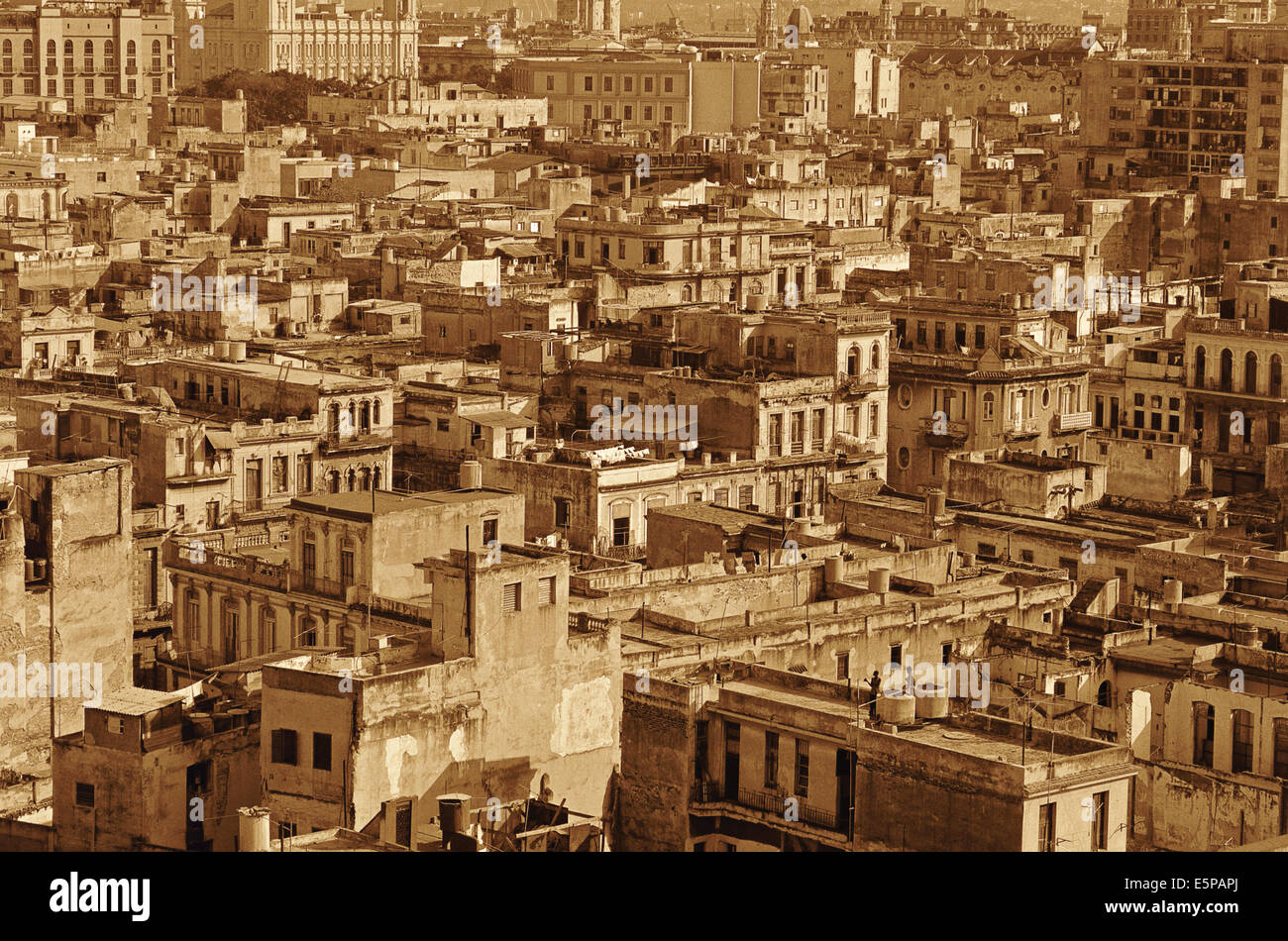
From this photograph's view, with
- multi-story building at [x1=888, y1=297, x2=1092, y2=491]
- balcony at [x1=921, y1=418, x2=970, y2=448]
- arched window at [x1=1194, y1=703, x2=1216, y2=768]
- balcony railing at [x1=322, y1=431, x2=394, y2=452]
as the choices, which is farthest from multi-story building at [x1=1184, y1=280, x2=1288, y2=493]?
arched window at [x1=1194, y1=703, x2=1216, y2=768]

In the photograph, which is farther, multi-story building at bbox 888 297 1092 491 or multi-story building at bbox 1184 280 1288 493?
multi-story building at bbox 1184 280 1288 493

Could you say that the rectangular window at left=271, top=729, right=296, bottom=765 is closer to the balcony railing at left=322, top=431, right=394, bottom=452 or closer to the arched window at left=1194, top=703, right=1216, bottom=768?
the arched window at left=1194, top=703, right=1216, bottom=768

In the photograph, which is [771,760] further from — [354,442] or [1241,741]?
[354,442]

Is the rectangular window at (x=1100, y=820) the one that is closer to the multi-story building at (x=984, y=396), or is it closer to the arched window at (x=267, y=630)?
the arched window at (x=267, y=630)

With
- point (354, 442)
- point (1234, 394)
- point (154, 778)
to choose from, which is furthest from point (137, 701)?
point (1234, 394)

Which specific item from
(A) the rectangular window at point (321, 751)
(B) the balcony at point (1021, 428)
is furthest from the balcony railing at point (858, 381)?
(A) the rectangular window at point (321, 751)
